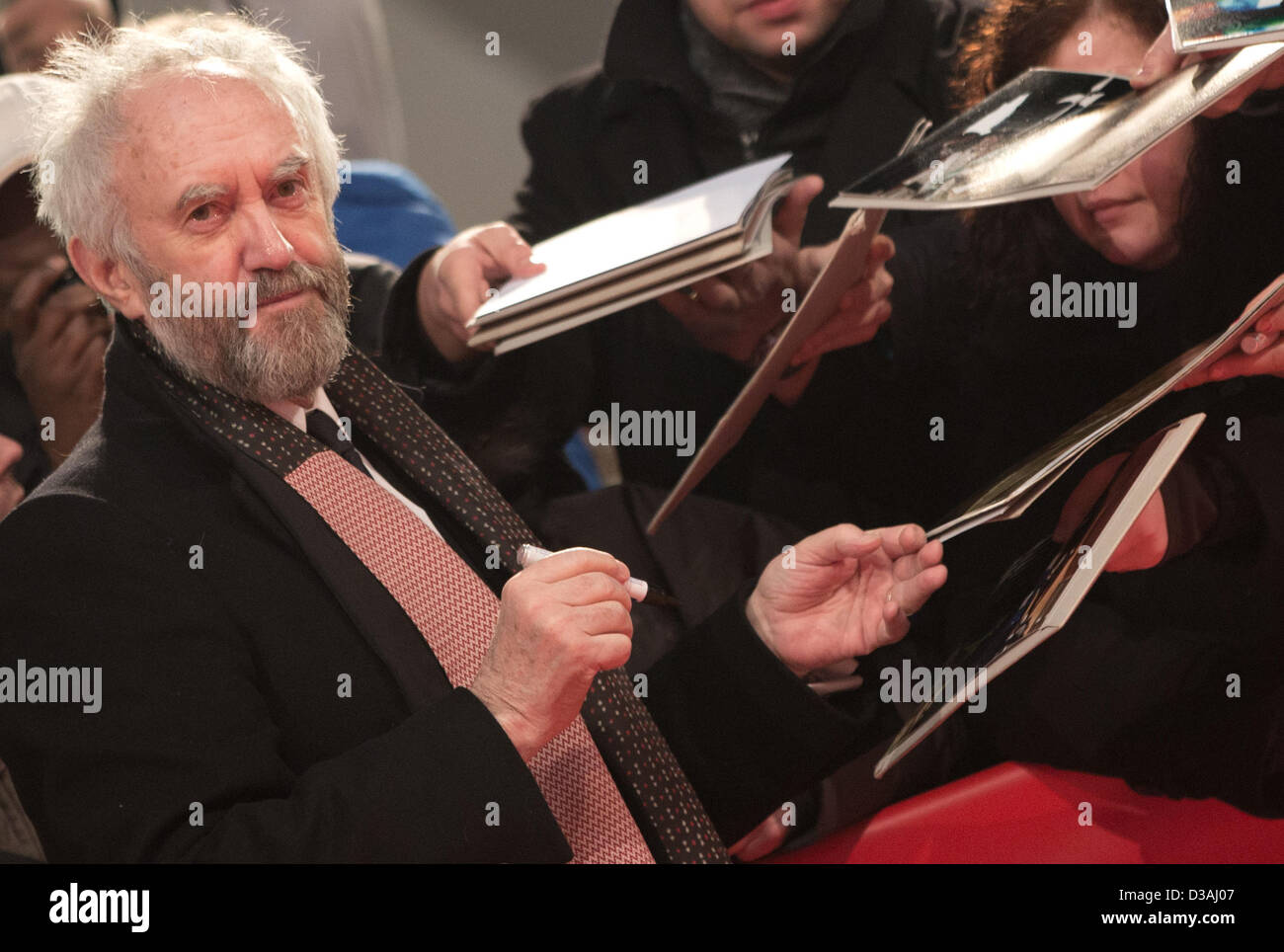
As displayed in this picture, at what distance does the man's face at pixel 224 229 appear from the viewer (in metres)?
1.44

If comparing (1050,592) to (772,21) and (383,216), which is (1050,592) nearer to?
(772,21)

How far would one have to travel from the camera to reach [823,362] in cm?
205

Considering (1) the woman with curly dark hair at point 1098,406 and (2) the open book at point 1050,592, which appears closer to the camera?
(2) the open book at point 1050,592

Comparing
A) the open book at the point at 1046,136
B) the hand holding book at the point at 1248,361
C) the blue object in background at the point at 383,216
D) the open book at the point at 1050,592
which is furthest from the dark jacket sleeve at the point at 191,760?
the blue object in background at the point at 383,216

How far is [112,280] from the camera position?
1514mm

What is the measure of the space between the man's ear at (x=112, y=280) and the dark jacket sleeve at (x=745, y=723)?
28.8 inches

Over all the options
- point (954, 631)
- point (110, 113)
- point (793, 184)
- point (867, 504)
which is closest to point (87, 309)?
point (110, 113)

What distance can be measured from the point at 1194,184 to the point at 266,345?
1109mm

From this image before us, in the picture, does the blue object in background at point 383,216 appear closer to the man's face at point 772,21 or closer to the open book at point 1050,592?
the man's face at point 772,21

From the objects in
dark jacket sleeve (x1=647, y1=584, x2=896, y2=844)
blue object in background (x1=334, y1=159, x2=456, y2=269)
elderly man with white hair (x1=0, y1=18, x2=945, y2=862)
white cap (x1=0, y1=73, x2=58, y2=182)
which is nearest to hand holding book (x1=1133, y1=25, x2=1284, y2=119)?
elderly man with white hair (x1=0, y1=18, x2=945, y2=862)

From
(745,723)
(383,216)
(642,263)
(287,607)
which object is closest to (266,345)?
(287,607)

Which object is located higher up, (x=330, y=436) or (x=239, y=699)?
(x=330, y=436)

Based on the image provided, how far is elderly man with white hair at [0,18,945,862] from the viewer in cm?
127
